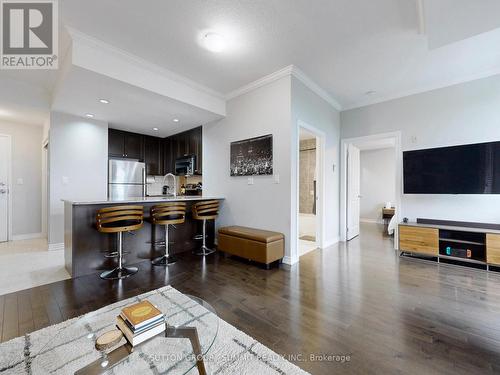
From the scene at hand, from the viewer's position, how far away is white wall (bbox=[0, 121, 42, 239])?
4.89 meters

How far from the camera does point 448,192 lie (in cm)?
349

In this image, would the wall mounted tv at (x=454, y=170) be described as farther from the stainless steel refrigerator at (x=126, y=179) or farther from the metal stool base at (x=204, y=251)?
the stainless steel refrigerator at (x=126, y=179)

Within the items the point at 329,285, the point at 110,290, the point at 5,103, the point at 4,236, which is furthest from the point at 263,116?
the point at 4,236

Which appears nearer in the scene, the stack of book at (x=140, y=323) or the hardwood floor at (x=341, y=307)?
the stack of book at (x=140, y=323)

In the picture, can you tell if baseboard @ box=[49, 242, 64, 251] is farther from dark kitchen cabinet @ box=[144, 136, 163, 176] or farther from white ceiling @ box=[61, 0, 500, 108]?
white ceiling @ box=[61, 0, 500, 108]

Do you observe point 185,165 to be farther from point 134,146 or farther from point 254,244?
point 254,244

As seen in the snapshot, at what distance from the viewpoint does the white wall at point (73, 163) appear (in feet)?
13.3

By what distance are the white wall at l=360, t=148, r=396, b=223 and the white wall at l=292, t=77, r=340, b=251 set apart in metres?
3.25

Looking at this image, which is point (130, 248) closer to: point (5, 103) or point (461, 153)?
point (5, 103)

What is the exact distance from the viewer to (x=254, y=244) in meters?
3.21

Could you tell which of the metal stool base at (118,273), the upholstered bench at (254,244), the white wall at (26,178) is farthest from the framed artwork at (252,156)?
the white wall at (26,178)

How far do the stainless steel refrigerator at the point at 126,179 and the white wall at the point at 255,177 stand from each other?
1838mm

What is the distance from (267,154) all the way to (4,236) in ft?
19.3

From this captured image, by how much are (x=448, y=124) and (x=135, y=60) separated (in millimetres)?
4917
